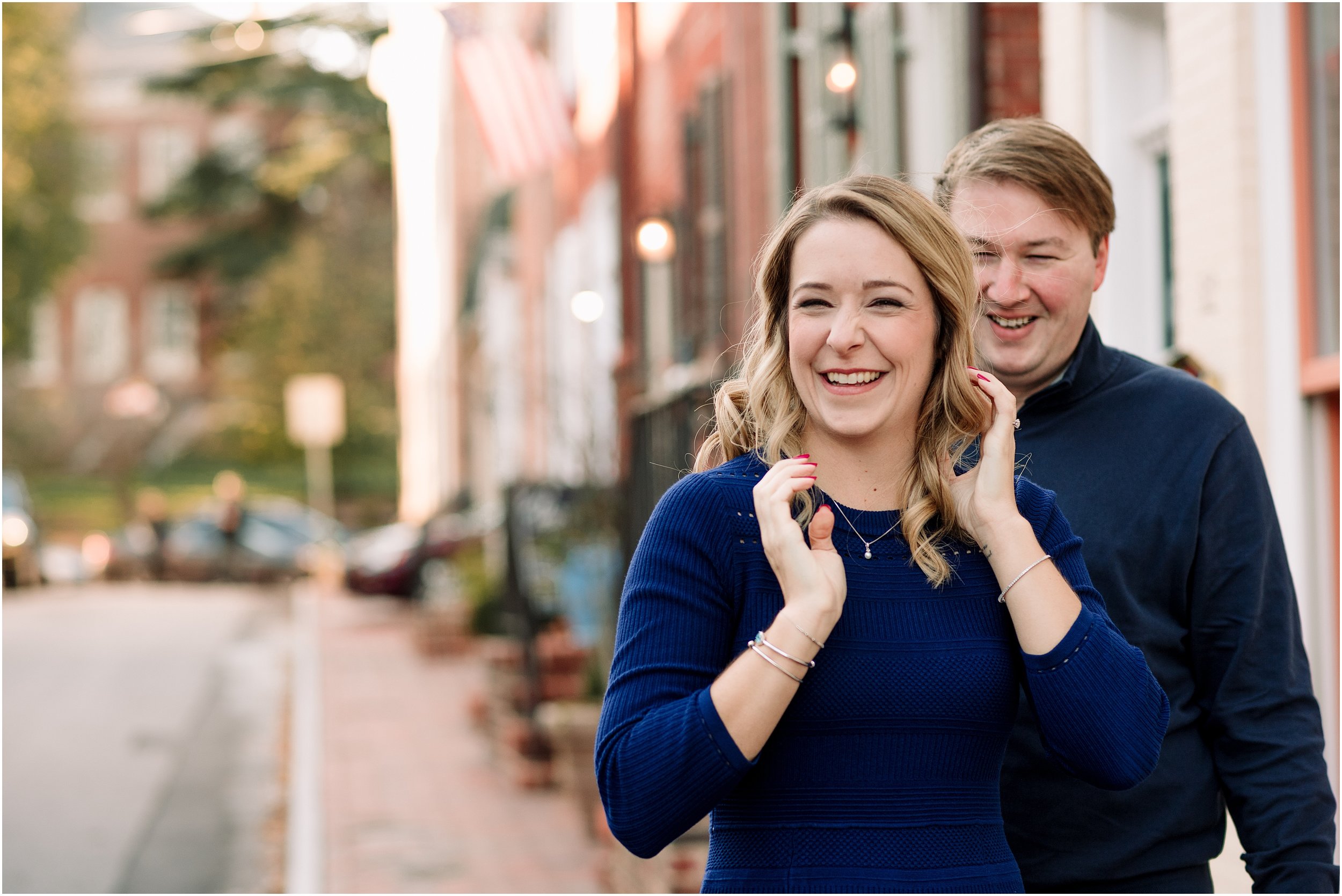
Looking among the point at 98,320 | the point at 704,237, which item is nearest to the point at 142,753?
the point at 704,237

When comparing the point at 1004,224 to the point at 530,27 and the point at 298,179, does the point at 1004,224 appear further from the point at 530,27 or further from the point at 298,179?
the point at 298,179

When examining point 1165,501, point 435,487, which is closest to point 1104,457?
point 1165,501

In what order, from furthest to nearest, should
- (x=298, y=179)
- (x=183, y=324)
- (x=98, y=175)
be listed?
(x=183, y=324) → (x=98, y=175) → (x=298, y=179)

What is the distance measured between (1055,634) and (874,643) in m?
0.23

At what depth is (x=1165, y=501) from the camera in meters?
2.39

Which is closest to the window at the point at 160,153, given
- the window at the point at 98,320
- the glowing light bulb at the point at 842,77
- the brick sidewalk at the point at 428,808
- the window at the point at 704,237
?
the window at the point at 98,320

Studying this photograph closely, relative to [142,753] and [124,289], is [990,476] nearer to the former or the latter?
[142,753]

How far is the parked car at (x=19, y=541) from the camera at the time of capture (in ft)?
76.6

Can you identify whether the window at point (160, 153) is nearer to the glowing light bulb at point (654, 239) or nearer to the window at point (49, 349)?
the window at point (49, 349)

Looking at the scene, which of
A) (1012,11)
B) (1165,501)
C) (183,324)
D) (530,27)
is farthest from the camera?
(183,324)

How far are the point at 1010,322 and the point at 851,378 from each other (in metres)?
0.66

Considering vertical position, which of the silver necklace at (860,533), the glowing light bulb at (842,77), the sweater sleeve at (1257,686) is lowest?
the sweater sleeve at (1257,686)

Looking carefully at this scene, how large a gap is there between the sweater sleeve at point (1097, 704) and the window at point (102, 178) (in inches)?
1509

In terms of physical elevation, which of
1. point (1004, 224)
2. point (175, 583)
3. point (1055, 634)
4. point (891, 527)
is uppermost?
point (1004, 224)
